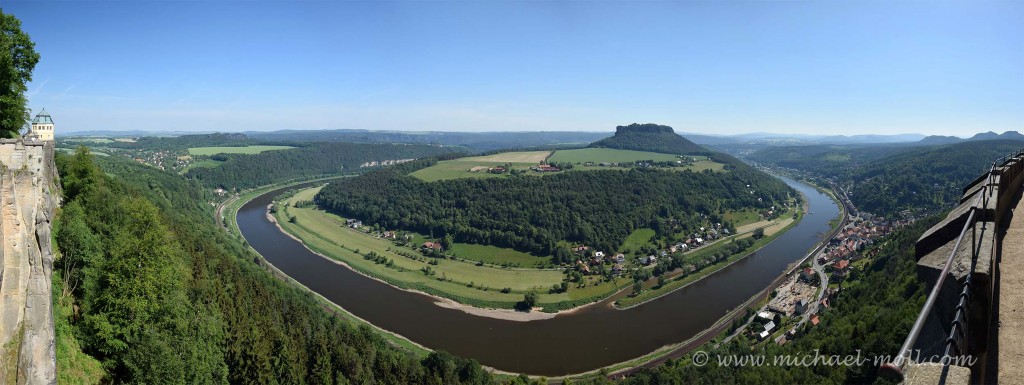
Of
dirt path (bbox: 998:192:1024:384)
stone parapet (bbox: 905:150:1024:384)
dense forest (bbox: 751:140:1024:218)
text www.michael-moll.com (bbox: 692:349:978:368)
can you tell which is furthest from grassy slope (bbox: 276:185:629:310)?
dense forest (bbox: 751:140:1024:218)

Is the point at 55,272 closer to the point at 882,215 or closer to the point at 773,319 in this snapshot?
the point at 773,319

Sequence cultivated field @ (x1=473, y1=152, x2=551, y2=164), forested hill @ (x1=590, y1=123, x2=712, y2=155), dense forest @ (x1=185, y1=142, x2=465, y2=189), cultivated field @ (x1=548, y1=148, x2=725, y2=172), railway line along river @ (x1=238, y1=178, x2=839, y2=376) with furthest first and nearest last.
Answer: forested hill @ (x1=590, y1=123, x2=712, y2=155) < cultivated field @ (x1=473, y1=152, x2=551, y2=164) < cultivated field @ (x1=548, y1=148, x2=725, y2=172) < dense forest @ (x1=185, y1=142, x2=465, y2=189) < railway line along river @ (x1=238, y1=178, x2=839, y2=376)

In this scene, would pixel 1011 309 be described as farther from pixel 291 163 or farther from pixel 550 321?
pixel 291 163

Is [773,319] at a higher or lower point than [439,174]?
lower

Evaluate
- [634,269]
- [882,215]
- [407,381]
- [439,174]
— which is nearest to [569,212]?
[634,269]

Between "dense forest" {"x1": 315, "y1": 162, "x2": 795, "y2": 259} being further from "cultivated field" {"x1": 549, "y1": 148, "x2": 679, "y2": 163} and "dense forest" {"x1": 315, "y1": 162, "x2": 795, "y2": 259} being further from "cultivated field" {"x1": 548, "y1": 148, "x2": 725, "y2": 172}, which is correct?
"cultivated field" {"x1": 549, "y1": 148, "x2": 679, "y2": 163}

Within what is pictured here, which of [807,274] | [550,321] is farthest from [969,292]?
[807,274]
